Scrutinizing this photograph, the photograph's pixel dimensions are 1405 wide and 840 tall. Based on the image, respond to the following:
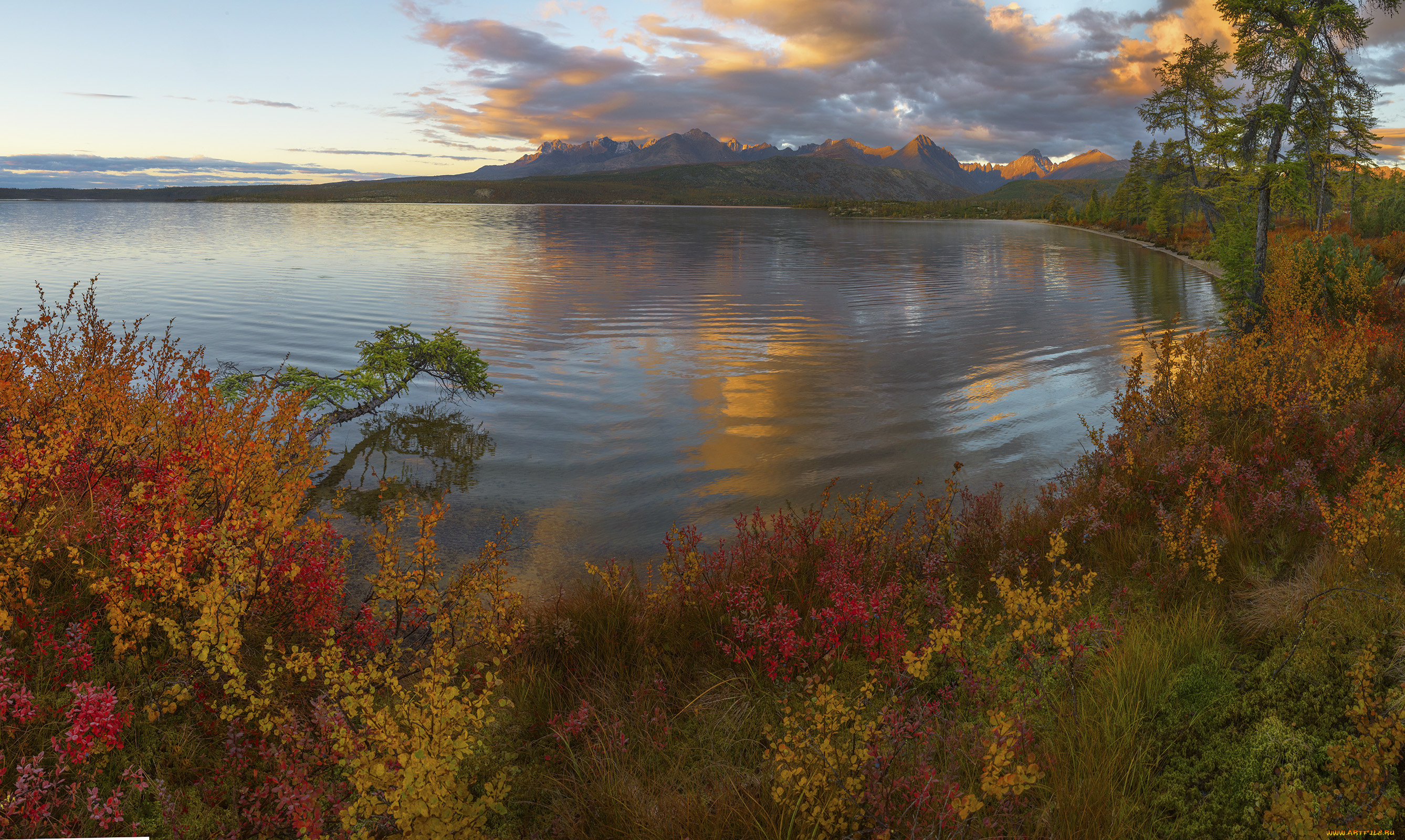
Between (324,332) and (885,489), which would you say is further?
(324,332)

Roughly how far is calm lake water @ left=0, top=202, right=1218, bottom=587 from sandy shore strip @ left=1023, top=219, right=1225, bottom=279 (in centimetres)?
106

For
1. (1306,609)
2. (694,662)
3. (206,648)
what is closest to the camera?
(206,648)

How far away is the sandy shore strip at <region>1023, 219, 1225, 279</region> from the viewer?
39.4 metres

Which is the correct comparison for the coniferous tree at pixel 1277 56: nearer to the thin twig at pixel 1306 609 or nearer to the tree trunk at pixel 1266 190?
the tree trunk at pixel 1266 190

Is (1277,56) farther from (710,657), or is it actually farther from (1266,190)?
(710,657)

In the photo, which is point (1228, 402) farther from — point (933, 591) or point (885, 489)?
point (933, 591)

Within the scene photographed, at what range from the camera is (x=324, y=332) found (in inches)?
757

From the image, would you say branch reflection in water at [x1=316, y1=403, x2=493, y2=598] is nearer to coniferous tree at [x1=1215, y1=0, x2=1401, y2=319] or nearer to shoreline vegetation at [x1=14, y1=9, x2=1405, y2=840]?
shoreline vegetation at [x1=14, y1=9, x2=1405, y2=840]

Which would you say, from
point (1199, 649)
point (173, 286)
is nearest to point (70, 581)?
point (1199, 649)

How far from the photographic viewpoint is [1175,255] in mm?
51562

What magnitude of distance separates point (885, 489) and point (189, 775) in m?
7.69

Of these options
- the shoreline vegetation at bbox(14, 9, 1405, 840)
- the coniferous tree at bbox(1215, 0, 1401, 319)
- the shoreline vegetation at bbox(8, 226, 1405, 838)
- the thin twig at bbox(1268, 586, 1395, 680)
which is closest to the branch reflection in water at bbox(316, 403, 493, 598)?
the shoreline vegetation at bbox(14, 9, 1405, 840)

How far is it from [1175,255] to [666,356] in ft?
166

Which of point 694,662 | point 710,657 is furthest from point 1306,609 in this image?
point 694,662
